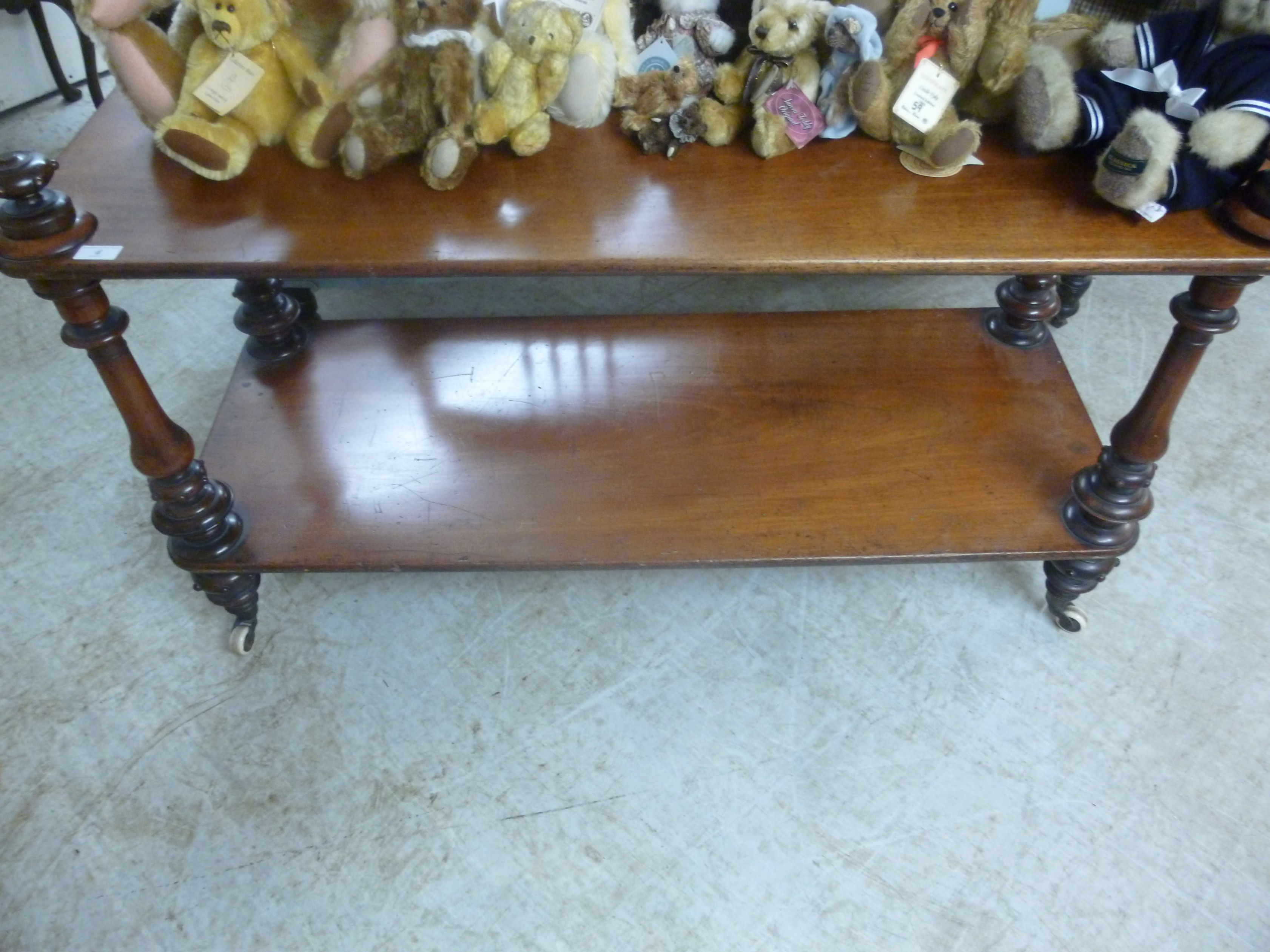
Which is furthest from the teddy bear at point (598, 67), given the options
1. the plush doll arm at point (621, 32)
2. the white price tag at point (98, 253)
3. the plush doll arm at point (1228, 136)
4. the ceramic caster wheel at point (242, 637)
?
the ceramic caster wheel at point (242, 637)

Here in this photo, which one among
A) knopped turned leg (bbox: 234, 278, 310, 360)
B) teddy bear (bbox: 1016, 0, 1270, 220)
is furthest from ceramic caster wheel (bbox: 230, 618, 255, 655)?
teddy bear (bbox: 1016, 0, 1270, 220)

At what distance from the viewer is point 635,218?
938 millimetres

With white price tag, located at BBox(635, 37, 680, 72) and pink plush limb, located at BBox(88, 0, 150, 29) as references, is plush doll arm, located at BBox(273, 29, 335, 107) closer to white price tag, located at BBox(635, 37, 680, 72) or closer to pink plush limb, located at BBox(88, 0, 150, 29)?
pink plush limb, located at BBox(88, 0, 150, 29)

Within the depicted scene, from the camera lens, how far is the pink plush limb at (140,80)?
0.97 metres

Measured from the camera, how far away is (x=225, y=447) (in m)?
1.25

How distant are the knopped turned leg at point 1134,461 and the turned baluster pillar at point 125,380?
1.03 metres

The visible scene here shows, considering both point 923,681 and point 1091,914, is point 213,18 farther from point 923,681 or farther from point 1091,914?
point 1091,914

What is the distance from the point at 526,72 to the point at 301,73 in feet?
0.82

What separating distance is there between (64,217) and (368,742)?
0.68 m

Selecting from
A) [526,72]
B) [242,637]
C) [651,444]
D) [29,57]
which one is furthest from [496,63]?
[29,57]

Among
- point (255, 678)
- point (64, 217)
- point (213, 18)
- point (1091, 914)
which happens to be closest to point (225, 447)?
point (255, 678)

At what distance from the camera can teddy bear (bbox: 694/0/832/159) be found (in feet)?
3.29

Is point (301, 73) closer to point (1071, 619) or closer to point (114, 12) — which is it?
point (114, 12)

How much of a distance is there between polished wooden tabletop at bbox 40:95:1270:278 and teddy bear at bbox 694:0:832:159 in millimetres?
24
